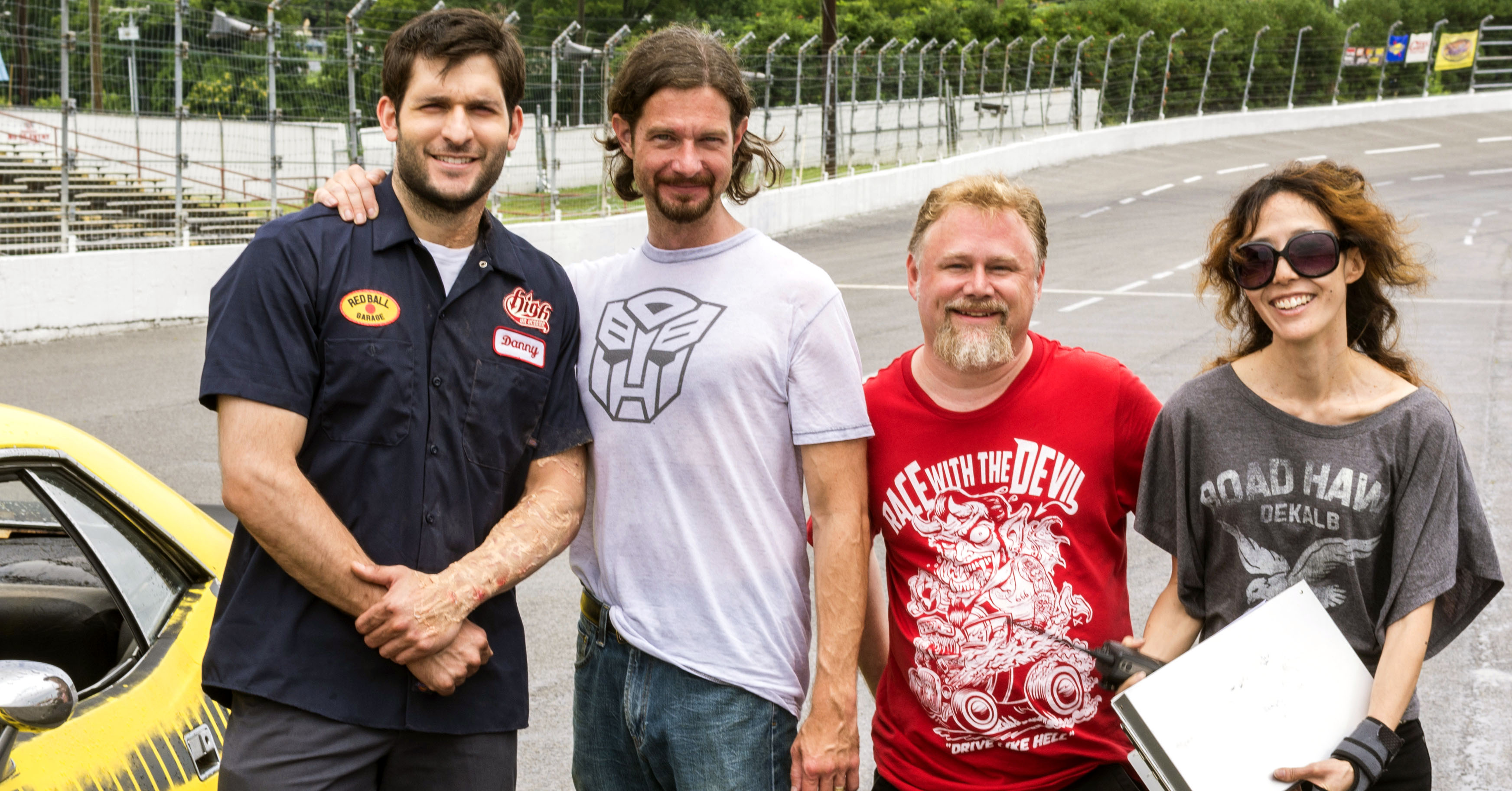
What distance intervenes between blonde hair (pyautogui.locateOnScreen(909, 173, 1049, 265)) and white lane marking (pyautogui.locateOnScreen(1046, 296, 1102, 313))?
44.8 feet

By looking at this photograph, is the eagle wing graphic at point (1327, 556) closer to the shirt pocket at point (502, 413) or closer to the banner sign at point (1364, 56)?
the shirt pocket at point (502, 413)

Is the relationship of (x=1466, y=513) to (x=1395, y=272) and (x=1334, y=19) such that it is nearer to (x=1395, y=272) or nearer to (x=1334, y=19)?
(x=1395, y=272)

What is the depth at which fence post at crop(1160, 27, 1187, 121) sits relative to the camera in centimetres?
4441

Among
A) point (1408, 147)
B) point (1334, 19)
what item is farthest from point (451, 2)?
point (1334, 19)

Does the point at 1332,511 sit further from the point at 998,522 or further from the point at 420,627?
the point at 420,627

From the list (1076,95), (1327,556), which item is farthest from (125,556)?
(1076,95)

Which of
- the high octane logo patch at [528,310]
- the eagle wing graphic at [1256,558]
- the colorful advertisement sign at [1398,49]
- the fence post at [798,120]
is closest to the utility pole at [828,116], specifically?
the fence post at [798,120]

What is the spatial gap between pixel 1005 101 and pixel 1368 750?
36.9 m

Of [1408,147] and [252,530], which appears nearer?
[252,530]

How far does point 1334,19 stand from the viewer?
52656mm

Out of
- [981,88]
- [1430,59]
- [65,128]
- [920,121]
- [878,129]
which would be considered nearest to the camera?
[65,128]

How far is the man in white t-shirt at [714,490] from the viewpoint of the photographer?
270cm

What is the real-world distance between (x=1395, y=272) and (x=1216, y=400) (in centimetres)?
47

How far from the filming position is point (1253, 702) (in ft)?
7.71
